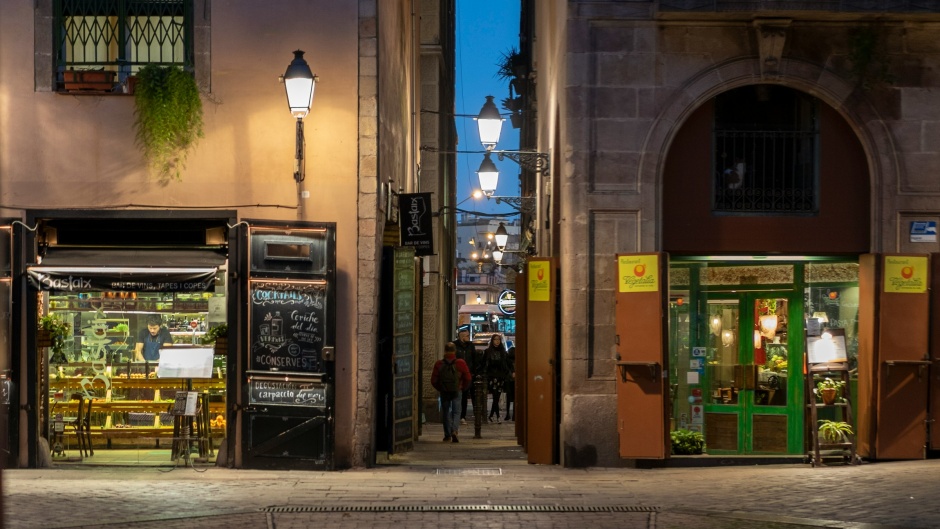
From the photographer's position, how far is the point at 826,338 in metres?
13.3

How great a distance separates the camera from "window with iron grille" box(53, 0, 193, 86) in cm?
1356

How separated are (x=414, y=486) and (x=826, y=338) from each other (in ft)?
16.3

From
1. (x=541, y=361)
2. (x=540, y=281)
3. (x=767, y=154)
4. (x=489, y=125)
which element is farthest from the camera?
(x=489, y=125)

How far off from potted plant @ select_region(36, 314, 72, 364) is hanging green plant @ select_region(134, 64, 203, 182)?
2.07 metres

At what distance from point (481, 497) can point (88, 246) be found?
18.6ft

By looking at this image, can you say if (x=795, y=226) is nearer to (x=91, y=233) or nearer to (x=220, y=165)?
(x=220, y=165)

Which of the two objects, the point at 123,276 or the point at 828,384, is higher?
the point at 123,276

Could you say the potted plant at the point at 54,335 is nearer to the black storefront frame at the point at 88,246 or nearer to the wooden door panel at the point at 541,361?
the black storefront frame at the point at 88,246

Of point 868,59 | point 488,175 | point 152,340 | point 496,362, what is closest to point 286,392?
point 152,340

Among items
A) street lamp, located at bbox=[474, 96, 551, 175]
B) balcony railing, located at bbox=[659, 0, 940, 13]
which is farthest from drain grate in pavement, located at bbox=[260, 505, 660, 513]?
street lamp, located at bbox=[474, 96, 551, 175]

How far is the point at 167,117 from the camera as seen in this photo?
524 inches

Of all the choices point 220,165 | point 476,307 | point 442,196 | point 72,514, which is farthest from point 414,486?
point 476,307

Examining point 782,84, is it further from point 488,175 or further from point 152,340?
point 488,175

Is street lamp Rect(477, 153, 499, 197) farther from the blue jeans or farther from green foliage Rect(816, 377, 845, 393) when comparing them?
green foliage Rect(816, 377, 845, 393)
